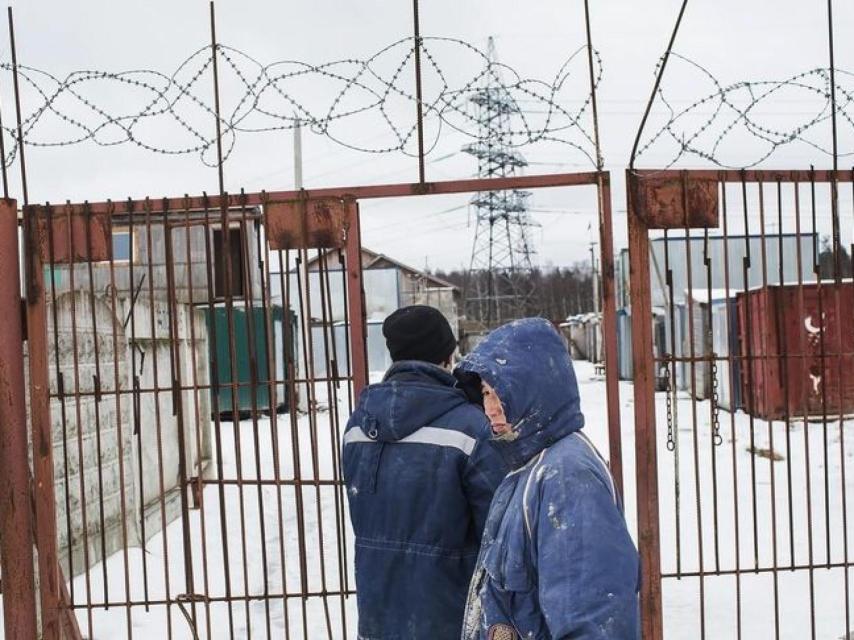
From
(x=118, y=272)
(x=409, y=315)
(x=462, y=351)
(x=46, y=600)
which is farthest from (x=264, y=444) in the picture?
(x=462, y=351)

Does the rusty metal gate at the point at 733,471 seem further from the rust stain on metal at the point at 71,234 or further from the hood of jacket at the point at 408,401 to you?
the rust stain on metal at the point at 71,234

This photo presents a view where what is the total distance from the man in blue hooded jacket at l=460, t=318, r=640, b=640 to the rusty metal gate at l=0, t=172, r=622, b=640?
1.36 metres

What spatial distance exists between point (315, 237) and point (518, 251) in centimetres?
4107

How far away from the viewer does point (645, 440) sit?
11.4ft

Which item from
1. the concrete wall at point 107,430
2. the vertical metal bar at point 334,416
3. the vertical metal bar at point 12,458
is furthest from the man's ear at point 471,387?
the concrete wall at point 107,430

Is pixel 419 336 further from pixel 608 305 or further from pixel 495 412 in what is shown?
pixel 608 305

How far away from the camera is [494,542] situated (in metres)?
2.05

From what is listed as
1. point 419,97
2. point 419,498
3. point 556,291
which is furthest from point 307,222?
point 556,291

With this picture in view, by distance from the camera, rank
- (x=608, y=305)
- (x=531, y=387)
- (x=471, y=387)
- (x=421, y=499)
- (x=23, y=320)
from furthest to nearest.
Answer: (x=23, y=320) < (x=608, y=305) < (x=471, y=387) < (x=421, y=499) < (x=531, y=387)

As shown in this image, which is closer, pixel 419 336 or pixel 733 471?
pixel 419 336

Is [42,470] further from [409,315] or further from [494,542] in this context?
[494,542]

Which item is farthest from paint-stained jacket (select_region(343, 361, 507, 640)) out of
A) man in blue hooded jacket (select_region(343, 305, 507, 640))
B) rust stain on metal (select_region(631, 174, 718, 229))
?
rust stain on metal (select_region(631, 174, 718, 229))

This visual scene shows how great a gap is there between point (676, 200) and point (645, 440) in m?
1.03

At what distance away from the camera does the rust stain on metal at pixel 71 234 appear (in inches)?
146
